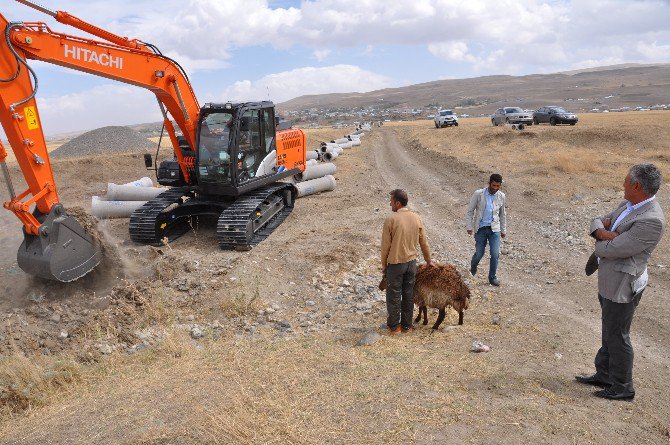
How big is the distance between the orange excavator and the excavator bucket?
0.6 inches

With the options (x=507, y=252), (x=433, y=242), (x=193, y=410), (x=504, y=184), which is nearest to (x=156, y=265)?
(x=193, y=410)

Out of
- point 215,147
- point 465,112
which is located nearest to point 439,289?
point 215,147

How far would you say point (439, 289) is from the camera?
21.5 ft

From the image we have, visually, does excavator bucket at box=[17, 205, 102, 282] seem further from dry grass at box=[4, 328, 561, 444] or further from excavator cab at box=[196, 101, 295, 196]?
excavator cab at box=[196, 101, 295, 196]

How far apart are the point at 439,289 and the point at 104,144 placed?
100ft

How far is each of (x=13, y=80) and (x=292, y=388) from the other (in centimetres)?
542

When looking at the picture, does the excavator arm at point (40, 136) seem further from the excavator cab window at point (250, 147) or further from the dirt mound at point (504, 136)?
the dirt mound at point (504, 136)

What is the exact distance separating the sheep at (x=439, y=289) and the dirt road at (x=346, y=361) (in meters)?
0.36

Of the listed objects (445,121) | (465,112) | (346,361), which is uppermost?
(465,112)

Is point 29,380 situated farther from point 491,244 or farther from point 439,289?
point 491,244

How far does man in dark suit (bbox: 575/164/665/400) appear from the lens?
4.37 m

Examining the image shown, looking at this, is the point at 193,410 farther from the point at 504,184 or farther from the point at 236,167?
the point at 504,184

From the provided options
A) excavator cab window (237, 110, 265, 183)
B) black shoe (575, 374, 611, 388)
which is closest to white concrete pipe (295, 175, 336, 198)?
excavator cab window (237, 110, 265, 183)

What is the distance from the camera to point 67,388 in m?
5.20
